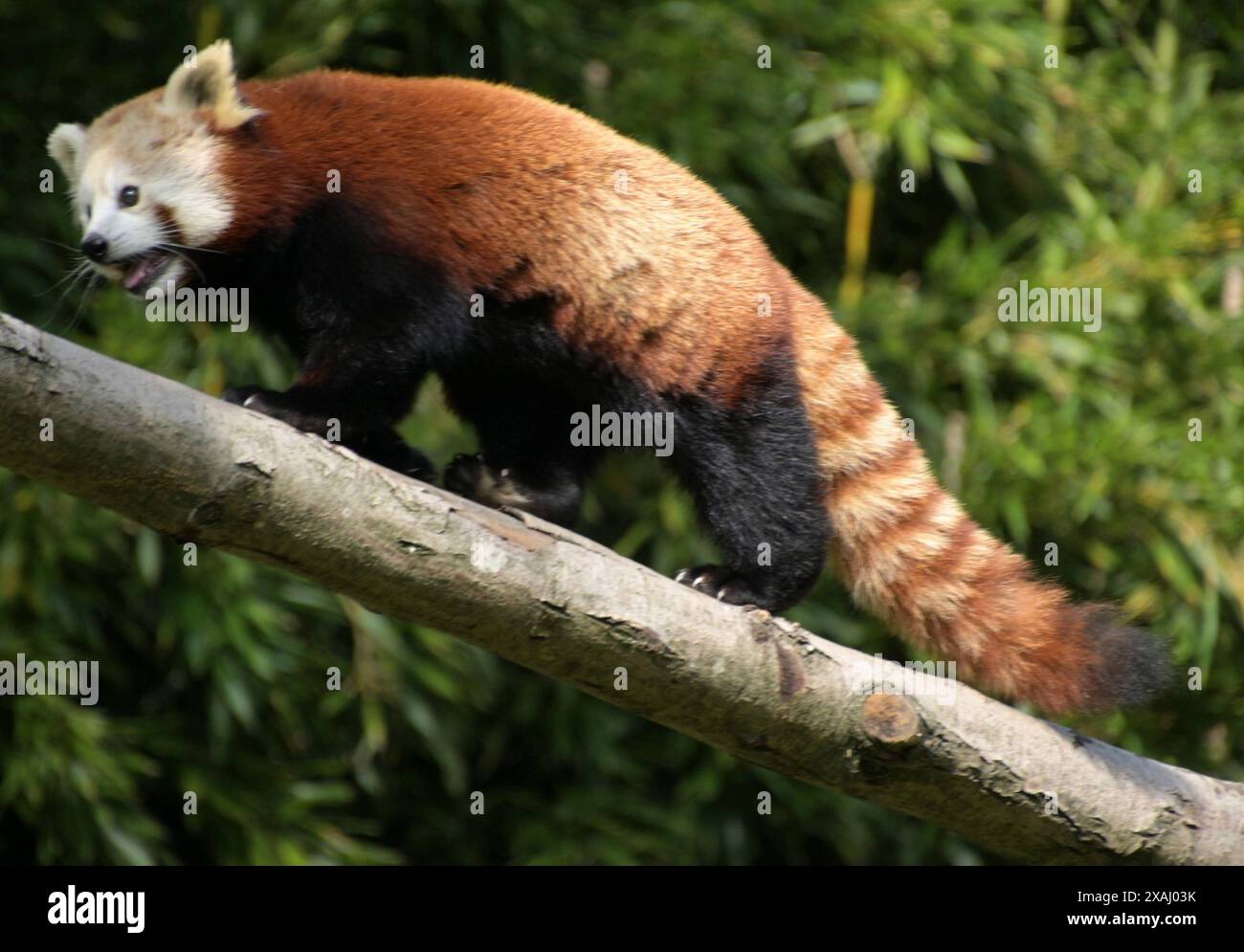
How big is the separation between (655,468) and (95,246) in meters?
2.24

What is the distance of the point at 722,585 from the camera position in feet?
11.5

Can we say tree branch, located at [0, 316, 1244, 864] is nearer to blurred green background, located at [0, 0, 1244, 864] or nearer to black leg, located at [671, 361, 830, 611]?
black leg, located at [671, 361, 830, 611]

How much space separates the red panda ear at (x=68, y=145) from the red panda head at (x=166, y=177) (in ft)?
0.17

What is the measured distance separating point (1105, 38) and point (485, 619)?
188 inches

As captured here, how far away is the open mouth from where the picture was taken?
3330mm

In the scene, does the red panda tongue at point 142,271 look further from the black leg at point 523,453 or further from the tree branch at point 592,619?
the tree branch at point 592,619

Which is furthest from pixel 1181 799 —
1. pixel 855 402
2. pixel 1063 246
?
pixel 1063 246

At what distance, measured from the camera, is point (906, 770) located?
2.87 m

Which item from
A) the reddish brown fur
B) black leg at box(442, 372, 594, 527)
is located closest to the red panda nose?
the reddish brown fur

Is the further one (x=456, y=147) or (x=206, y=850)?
(x=206, y=850)

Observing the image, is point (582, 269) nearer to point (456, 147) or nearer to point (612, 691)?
point (456, 147)

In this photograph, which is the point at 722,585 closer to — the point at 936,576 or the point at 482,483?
the point at 936,576

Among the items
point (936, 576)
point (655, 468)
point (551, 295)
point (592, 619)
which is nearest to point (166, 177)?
point (551, 295)
